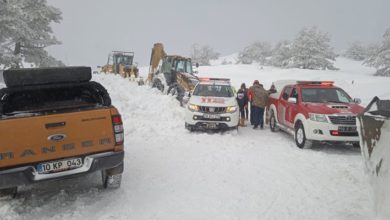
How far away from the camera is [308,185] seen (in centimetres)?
617

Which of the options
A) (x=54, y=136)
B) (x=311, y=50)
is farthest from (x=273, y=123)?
(x=311, y=50)

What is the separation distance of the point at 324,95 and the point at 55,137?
8040 mm

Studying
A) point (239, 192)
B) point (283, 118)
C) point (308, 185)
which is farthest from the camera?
point (283, 118)

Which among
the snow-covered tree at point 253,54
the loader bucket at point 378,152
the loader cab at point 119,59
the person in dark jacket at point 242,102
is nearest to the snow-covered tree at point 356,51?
the snow-covered tree at point 253,54

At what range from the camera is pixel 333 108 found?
355 inches

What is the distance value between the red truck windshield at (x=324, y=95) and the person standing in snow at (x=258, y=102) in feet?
7.28

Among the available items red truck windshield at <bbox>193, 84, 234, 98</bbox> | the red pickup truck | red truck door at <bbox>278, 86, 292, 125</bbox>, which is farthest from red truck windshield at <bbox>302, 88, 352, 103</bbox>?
red truck windshield at <bbox>193, 84, 234, 98</bbox>

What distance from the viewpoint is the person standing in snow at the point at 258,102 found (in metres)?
12.3

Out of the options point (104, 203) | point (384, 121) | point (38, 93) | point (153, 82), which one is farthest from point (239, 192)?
point (153, 82)

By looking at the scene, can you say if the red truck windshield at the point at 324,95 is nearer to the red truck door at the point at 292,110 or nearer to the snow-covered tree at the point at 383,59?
the red truck door at the point at 292,110

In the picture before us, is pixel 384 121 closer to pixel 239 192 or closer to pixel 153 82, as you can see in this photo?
pixel 239 192

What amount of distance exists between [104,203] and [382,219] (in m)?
3.87

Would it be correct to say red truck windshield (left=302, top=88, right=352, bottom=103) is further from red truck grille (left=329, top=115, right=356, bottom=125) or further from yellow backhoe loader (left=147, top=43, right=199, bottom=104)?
yellow backhoe loader (left=147, top=43, right=199, bottom=104)

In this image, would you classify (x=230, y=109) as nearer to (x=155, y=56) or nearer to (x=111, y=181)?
(x=111, y=181)
